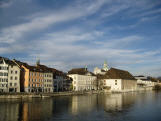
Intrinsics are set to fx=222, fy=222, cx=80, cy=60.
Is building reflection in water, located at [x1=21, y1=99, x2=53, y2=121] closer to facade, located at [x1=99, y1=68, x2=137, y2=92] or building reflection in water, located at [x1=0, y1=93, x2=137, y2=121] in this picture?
building reflection in water, located at [x1=0, y1=93, x2=137, y2=121]

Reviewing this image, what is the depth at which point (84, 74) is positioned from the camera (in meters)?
132

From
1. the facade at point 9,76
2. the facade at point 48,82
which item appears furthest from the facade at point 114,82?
the facade at point 9,76

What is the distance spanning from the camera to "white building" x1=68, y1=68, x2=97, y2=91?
12425 centimetres

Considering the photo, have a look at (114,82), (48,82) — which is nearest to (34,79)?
(48,82)

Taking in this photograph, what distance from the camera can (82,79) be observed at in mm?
129250

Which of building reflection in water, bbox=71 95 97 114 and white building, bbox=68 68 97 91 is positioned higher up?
white building, bbox=68 68 97 91

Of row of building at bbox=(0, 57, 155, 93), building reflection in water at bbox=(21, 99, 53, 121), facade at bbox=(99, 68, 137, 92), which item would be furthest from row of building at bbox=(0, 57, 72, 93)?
facade at bbox=(99, 68, 137, 92)

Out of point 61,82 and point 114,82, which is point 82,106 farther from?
point 114,82

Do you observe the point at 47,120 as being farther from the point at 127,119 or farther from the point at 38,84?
the point at 38,84

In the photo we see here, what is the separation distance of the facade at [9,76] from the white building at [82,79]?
42.8 m

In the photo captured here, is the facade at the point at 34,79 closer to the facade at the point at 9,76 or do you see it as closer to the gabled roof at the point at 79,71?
the facade at the point at 9,76

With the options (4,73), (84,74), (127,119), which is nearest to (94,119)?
(127,119)

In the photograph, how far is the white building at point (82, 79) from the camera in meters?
124

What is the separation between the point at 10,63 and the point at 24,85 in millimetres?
11158
